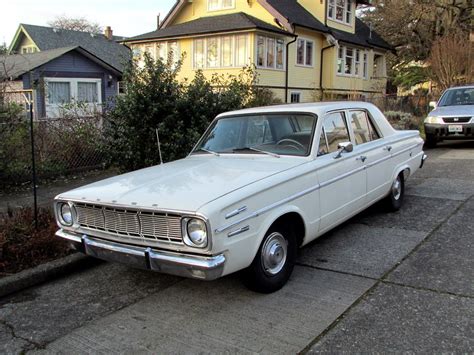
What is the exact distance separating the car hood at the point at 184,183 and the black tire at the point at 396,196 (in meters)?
2.28

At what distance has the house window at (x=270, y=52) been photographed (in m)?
24.5

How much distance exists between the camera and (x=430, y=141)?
1355cm

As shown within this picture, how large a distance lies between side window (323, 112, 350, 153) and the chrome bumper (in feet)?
6.95

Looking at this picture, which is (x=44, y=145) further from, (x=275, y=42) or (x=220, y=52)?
(x=275, y=42)

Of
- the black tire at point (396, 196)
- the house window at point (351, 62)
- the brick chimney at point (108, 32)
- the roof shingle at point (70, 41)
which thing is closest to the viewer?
the black tire at point (396, 196)

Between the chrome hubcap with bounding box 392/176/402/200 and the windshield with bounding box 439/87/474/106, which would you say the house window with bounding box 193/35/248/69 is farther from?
the chrome hubcap with bounding box 392/176/402/200

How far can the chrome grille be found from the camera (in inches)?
143

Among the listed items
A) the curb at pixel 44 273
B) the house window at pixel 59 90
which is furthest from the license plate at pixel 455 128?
the house window at pixel 59 90

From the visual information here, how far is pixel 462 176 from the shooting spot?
29.9 feet

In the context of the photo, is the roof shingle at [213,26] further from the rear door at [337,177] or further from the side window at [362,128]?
the rear door at [337,177]

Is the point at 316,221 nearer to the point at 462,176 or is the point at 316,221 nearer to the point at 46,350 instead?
the point at 46,350

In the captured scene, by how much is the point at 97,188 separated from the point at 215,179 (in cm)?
107

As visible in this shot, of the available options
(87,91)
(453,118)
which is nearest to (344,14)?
(87,91)

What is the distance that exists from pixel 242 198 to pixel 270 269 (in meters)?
0.77
